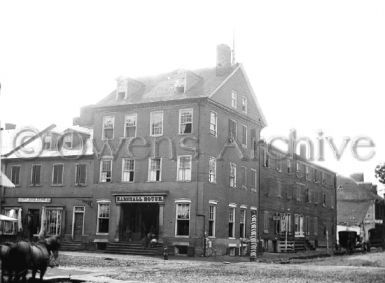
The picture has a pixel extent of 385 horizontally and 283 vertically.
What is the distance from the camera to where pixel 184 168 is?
3678cm

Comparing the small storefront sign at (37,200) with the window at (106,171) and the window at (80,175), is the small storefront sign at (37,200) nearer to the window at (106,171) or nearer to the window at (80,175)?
the window at (80,175)

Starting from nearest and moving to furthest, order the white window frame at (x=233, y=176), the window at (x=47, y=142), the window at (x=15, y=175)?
the white window frame at (x=233, y=176)
the window at (x=15, y=175)
the window at (x=47, y=142)

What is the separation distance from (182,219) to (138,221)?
4.14 m

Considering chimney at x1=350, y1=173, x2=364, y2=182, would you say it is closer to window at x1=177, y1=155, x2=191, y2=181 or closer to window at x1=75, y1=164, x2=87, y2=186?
window at x1=75, y1=164, x2=87, y2=186

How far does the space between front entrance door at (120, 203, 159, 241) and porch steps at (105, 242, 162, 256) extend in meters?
0.95

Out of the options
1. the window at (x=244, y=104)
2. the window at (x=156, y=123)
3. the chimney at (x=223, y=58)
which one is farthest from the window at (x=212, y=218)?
the chimney at (x=223, y=58)

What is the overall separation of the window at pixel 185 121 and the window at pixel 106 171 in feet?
20.8

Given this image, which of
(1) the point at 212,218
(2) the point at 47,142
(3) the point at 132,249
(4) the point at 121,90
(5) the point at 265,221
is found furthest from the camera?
(5) the point at 265,221

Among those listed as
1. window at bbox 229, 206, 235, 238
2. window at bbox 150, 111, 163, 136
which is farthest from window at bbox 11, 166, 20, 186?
window at bbox 229, 206, 235, 238

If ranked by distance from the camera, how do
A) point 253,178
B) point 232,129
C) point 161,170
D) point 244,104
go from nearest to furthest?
1. point 161,170
2. point 232,129
3. point 244,104
4. point 253,178

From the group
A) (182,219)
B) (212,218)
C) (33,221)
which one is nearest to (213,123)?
(212,218)

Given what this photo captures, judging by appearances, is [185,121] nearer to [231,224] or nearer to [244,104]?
[244,104]

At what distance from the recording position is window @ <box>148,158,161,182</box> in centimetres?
3769

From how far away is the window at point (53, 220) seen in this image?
137 feet
